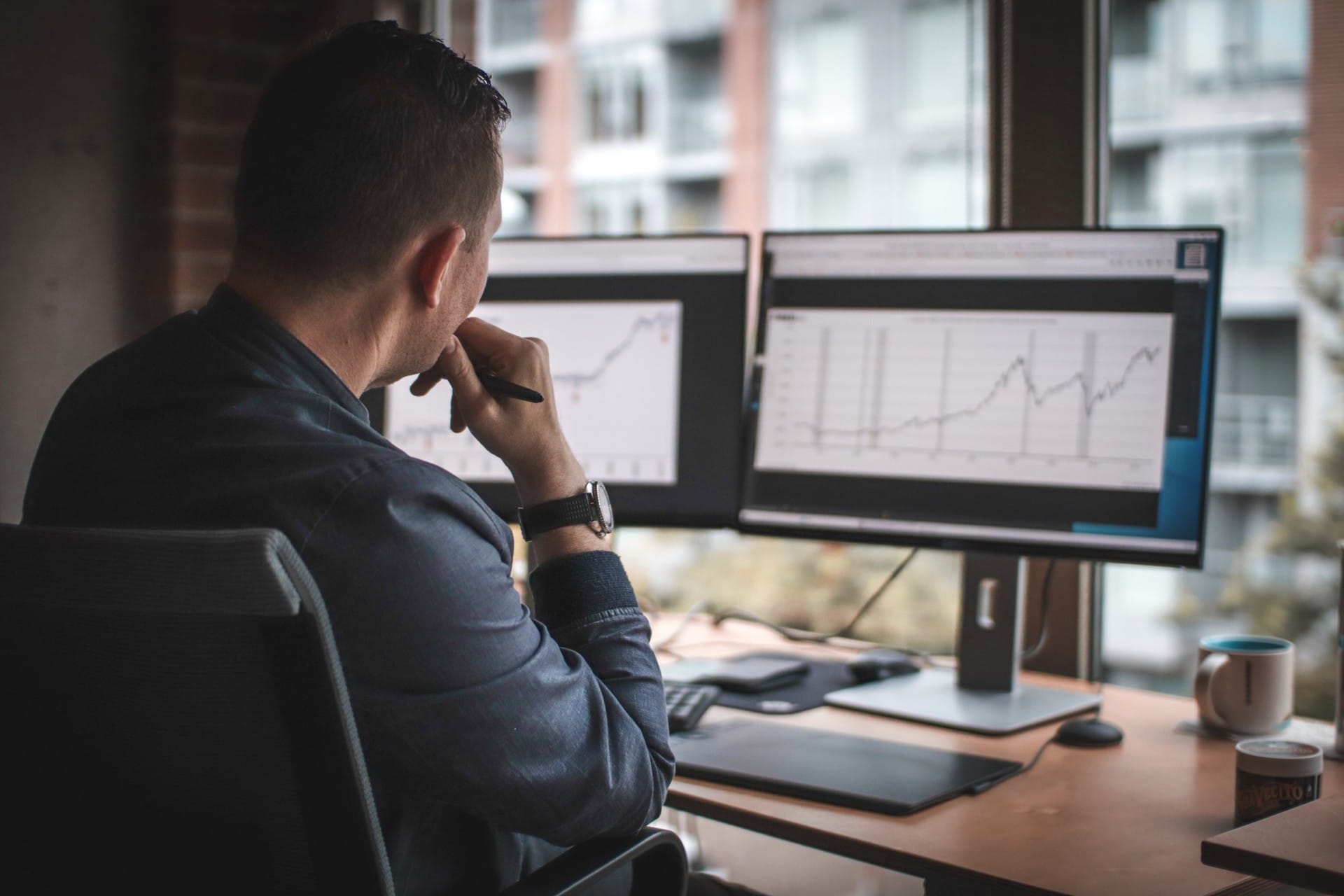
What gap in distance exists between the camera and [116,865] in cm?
80

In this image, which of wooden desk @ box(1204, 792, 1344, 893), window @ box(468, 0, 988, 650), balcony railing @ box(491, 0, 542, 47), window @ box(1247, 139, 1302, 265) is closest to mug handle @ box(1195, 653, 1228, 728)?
wooden desk @ box(1204, 792, 1344, 893)

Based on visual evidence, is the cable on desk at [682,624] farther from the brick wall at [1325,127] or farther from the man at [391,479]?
the brick wall at [1325,127]

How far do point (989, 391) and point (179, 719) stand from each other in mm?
1025

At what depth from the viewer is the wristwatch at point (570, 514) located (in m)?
1.08

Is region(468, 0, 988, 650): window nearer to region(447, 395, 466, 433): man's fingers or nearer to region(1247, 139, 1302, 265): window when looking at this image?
region(1247, 139, 1302, 265): window

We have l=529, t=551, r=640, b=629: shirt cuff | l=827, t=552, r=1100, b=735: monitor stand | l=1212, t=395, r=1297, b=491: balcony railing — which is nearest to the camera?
l=529, t=551, r=640, b=629: shirt cuff

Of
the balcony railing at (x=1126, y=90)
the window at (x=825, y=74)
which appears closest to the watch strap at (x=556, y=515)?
the balcony railing at (x=1126, y=90)

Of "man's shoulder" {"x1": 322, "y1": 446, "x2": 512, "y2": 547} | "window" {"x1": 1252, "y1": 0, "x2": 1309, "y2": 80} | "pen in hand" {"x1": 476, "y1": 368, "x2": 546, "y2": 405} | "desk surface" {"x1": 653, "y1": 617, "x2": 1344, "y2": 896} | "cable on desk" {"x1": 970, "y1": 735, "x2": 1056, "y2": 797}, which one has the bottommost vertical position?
"desk surface" {"x1": 653, "y1": 617, "x2": 1344, "y2": 896}

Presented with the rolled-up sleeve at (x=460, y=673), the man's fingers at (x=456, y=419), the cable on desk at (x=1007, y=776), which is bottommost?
the cable on desk at (x=1007, y=776)

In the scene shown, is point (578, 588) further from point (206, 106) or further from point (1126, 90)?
point (206, 106)

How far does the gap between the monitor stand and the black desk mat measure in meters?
0.03

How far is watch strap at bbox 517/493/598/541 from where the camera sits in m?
1.08

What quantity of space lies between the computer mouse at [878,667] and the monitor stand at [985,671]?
1cm

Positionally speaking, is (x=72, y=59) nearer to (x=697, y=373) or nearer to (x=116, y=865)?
(x=697, y=373)
